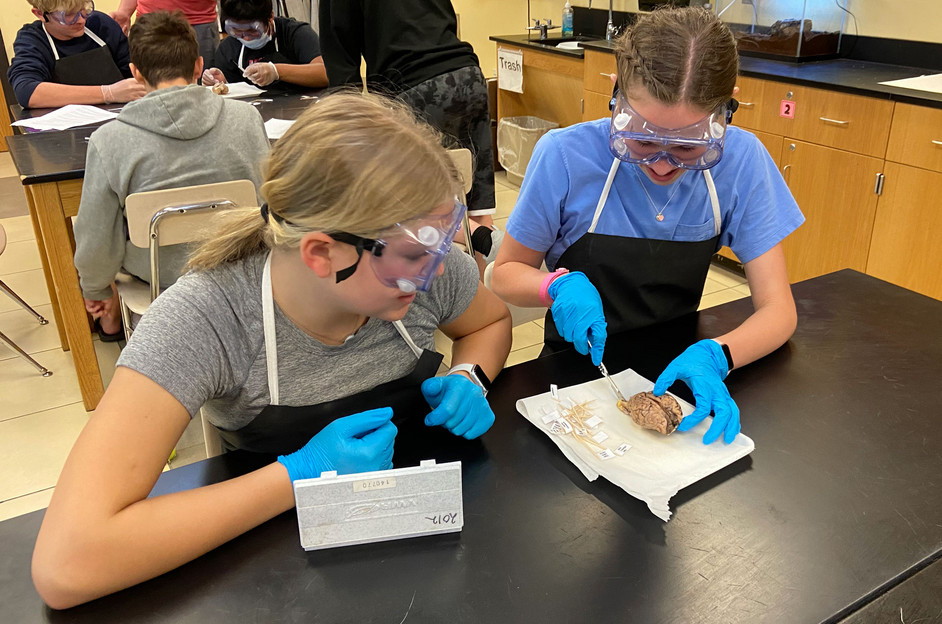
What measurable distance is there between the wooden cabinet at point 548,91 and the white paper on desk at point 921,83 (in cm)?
187

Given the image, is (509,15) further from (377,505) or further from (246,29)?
(377,505)

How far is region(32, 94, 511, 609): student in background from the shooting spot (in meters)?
0.85

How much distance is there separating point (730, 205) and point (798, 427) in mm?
572

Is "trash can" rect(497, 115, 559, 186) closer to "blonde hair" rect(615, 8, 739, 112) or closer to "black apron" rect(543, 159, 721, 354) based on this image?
"black apron" rect(543, 159, 721, 354)

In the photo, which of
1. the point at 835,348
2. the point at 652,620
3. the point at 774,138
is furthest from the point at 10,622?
the point at 774,138

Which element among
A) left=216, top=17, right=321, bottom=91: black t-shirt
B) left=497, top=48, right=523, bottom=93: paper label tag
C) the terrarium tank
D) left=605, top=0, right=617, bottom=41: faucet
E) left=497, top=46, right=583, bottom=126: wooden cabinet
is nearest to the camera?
the terrarium tank

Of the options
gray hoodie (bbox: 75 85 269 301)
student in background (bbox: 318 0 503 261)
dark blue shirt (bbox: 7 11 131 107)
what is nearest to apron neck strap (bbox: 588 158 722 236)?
student in background (bbox: 318 0 503 261)

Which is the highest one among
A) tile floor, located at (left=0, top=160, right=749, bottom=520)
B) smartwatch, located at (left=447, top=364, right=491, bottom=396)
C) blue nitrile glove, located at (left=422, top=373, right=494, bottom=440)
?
blue nitrile glove, located at (left=422, top=373, right=494, bottom=440)

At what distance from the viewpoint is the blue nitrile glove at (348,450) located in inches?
37.9

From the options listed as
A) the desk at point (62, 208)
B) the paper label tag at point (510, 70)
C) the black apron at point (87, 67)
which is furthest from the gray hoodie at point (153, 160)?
the paper label tag at point (510, 70)

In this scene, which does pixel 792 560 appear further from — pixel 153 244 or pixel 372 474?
pixel 153 244

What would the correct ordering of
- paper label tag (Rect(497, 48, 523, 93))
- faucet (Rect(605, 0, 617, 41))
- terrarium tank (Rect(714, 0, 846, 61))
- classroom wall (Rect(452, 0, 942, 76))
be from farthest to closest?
paper label tag (Rect(497, 48, 523, 93)) < faucet (Rect(605, 0, 617, 41)) < terrarium tank (Rect(714, 0, 846, 61)) < classroom wall (Rect(452, 0, 942, 76))

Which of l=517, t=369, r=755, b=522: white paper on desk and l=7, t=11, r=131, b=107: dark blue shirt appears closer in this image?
l=517, t=369, r=755, b=522: white paper on desk

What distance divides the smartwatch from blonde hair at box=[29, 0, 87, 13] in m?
3.06
